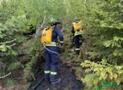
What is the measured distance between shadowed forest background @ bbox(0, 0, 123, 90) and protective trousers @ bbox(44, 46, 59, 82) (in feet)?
1.31

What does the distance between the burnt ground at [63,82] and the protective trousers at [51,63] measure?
204 mm

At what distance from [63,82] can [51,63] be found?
0.60 metres

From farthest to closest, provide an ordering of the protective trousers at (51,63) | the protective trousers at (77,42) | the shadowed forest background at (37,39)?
the protective trousers at (77,42) → the protective trousers at (51,63) → the shadowed forest background at (37,39)

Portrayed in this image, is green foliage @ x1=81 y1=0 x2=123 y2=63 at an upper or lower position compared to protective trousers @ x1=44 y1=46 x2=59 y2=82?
upper

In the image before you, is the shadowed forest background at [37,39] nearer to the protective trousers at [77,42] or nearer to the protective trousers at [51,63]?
the protective trousers at [77,42]

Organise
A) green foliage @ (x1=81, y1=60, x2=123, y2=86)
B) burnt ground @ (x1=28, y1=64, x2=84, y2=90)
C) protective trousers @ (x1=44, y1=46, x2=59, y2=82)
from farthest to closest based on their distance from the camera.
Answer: protective trousers @ (x1=44, y1=46, x2=59, y2=82) < burnt ground @ (x1=28, y1=64, x2=84, y2=90) < green foliage @ (x1=81, y1=60, x2=123, y2=86)

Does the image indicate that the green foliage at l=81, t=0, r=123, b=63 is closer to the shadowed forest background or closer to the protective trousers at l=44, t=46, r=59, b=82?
the shadowed forest background

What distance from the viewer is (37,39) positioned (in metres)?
9.97

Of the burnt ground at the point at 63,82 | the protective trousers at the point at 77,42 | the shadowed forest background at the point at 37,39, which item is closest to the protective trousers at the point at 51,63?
the burnt ground at the point at 63,82

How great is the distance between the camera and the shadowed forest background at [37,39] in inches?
311

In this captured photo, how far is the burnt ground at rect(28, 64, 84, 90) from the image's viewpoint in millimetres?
9328

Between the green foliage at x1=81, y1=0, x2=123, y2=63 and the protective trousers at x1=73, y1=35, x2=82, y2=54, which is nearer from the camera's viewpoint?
the green foliage at x1=81, y1=0, x2=123, y2=63

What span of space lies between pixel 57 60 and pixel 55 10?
1473 millimetres

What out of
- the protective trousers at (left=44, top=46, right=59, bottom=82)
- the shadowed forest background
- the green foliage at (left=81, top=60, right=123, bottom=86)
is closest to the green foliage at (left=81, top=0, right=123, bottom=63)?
the shadowed forest background
